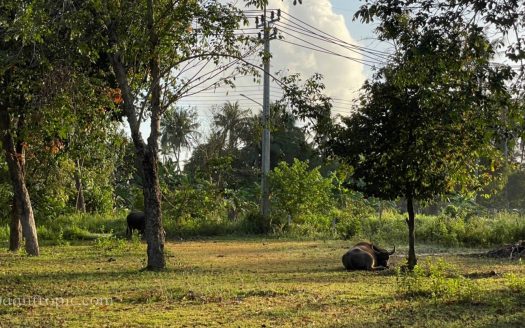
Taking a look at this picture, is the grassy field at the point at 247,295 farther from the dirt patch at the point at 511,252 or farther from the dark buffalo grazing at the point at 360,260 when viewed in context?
the dirt patch at the point at 511,252

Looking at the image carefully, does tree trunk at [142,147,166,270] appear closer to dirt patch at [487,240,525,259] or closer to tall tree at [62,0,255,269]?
tall tree at [62,0,255,269]

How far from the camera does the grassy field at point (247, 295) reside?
23.4ft

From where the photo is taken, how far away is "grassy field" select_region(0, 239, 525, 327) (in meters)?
7.12

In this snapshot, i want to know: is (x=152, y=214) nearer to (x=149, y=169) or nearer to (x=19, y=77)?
(x=149, y=169)

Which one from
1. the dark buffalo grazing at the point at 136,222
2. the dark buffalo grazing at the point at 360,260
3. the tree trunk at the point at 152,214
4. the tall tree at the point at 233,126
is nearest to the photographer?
the tree trunk at the point at 152,214

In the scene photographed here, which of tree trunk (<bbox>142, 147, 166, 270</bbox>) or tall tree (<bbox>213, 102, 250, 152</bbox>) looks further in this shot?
tall tree (<bbox>213, 102, 250, 152</bbox>)

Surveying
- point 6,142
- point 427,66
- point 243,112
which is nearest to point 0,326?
point 427,66

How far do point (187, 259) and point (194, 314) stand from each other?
7.93 metres

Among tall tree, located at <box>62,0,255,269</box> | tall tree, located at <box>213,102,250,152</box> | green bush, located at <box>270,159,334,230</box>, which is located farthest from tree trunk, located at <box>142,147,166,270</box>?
tall tree, located at <box>213,102,250,152</box>

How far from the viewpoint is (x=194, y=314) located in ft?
24.6

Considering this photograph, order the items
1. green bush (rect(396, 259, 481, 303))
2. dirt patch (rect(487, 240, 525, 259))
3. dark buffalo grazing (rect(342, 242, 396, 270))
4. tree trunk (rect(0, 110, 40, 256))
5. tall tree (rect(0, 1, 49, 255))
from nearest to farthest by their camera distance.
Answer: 1. green bush (rect(396, 259, 481, 303))
2. tall tree (rect(0, 1, 49, 255))
3. dark buffalo grazing (rect(342, 242, 396, 270))
4. tree trunk (rect(0, 110, 40, 256))
5. dirt patch (rect(487, 240, 525, 259))

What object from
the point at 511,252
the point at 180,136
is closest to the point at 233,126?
the point at 180,136

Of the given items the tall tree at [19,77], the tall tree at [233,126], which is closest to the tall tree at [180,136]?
the tall tree at [233,126]

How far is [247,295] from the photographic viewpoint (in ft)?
30.0
